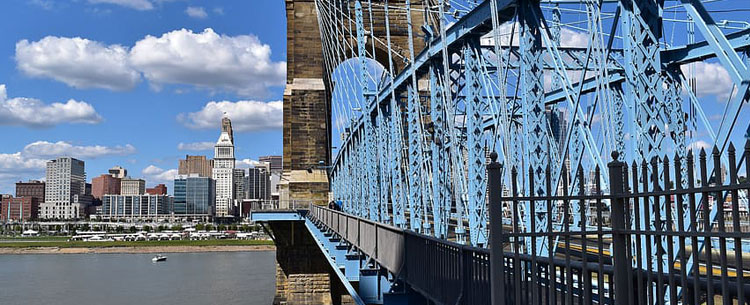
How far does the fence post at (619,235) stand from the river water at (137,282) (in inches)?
1730

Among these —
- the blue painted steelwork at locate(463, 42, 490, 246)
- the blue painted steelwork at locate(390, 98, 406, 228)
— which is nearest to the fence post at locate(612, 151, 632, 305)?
the blue painted steelwork at locate(463, 42, 490, 246)

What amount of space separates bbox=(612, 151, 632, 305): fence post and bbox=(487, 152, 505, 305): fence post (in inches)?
25.1

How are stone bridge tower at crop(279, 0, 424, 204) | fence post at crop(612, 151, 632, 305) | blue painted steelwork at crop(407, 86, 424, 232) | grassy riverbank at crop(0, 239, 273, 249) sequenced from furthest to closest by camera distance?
grassy riverbank at crop(0, 239, 273, 249)
stone bridge tower at crop(279, 0, 424, 204)
blue painted steelwork at crop(407, 86, 424, 232)
fence post at crop(612, 151, 632, 305)

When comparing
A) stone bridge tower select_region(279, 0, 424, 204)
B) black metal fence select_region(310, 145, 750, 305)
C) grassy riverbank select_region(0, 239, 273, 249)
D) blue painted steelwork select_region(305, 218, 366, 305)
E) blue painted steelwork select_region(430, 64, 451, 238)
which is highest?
stone bridge tower select_region(279, 0, 424, 204)

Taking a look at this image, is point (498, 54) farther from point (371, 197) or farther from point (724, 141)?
point (371, 197)

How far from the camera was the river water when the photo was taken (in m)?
49.2

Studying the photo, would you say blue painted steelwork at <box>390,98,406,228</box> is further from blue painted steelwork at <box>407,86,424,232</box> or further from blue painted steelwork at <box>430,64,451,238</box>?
blue painted steelwork at <box>430,64,451,238</box>

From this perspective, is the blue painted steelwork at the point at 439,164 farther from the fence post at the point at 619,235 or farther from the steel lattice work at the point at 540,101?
the fence post at the point at 619,235

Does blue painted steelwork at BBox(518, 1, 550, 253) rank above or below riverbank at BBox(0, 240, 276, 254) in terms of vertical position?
above

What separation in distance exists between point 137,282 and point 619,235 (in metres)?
62.0

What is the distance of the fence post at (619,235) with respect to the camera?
4.25 metres

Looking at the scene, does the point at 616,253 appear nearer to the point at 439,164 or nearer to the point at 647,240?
the point at 647,240

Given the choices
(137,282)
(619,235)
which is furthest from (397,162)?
(137,282)

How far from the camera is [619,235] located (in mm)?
4309
